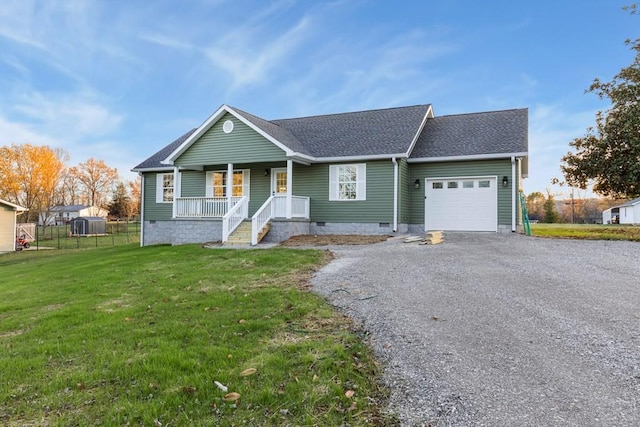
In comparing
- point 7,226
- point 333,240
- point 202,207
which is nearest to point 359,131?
point 333,240

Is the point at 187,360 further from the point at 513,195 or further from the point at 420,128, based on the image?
the point at 420,128

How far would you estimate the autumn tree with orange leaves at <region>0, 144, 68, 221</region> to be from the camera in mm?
41588

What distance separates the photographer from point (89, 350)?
4008mm

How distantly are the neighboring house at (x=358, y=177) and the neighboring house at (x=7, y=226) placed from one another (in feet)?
57.4

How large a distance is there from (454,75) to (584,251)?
12.2m

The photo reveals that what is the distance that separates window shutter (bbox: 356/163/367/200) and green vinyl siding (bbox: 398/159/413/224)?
4.25 feet

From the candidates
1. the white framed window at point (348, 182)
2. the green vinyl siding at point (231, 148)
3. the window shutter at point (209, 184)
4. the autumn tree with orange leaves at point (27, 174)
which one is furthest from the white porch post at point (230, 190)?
the autumn tree with orange leaves at point (27, 174)

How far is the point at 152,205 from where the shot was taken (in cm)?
1886

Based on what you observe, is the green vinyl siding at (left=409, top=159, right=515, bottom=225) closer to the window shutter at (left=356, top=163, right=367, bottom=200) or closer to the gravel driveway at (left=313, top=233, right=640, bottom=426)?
the window shutter at (left=356, top=163, right=367, bottom=200)

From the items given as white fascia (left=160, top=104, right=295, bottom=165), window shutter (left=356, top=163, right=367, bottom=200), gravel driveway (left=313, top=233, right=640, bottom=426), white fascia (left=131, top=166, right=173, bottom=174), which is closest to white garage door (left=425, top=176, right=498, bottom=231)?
window shutter (left=356, top=163, right=367, bottom=200)

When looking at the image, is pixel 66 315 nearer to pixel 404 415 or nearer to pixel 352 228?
pixel 404 415

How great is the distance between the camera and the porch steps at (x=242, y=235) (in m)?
13.4

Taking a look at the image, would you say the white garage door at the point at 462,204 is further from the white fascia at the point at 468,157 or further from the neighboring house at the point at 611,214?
the neighboring house at the point at 611,214

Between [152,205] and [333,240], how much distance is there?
10.3m
